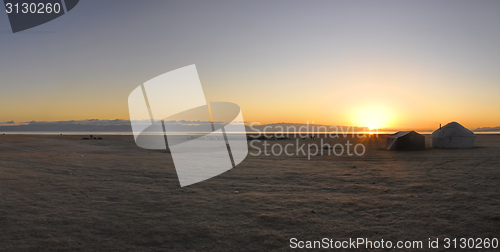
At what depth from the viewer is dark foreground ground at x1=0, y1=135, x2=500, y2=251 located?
16.1 feet

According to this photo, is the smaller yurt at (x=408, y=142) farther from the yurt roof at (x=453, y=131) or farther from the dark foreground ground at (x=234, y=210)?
the dark foreground ground at (x=234, y=210)

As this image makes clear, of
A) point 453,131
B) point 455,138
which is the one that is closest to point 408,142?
point 455,138

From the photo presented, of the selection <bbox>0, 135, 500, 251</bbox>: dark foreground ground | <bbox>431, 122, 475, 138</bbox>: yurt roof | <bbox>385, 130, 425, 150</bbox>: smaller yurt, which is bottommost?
<bbox>0, 135, 500, 251</bbox>: dark foreground ground

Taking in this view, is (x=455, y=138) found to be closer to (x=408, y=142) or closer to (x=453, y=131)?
(x=453, y=131)

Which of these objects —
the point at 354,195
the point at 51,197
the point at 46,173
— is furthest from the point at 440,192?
the point at 46,173

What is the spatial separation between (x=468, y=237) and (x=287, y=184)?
5315 mm

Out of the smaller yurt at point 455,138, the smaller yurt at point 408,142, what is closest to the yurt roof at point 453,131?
the smaller yurt at point 455,138

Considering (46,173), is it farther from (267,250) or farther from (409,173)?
(409,173)

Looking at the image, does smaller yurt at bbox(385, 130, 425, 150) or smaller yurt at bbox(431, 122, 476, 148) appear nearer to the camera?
smaller yurt at bbox(385, 130, 425, 150)

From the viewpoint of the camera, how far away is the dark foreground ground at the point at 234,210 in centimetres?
490

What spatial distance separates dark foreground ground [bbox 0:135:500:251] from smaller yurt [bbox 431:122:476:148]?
15.4m

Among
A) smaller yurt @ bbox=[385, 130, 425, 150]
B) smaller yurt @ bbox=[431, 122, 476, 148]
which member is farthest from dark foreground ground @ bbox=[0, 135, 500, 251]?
smaller yurt @ bbox=[431, 122, 476, 148]

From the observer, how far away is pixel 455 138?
77.8 feet

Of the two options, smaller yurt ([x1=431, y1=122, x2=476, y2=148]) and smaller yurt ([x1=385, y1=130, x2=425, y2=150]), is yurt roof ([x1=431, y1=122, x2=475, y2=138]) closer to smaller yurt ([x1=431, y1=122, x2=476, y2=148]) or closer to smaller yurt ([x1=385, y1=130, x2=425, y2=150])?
smaller yurt ([x1=431, y1=122, x2=476, y2=148])
